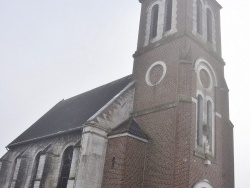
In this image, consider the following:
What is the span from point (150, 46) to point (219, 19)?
6.31m

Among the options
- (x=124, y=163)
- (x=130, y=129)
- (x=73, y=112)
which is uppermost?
(x=73, y=112)

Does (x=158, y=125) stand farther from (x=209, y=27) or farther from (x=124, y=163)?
(x=209, y=27)

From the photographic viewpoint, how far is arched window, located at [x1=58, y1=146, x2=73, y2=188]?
18552 millimetres

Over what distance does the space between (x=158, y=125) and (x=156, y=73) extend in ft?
12.1

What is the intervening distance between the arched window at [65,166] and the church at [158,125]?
0.06 meters

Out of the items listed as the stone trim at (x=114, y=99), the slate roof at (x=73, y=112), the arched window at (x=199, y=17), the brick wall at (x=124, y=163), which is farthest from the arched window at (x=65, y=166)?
the arched window at (x=199, y=17)

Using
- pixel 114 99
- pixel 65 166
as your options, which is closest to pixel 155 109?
pixel 114 99

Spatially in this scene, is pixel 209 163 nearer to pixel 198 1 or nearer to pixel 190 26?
pixel 190 26

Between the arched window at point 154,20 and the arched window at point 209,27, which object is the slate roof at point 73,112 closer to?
the arched window at point 154,20

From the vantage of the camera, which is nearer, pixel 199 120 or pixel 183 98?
pixel 183 98

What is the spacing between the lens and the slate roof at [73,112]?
830 inches

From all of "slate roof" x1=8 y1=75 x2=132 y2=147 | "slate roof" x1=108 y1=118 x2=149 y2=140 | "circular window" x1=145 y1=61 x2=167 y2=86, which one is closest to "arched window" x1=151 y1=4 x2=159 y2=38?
"circular window" x1=145 y1=61 x2=167 y2=86

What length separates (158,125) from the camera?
17.1 meters

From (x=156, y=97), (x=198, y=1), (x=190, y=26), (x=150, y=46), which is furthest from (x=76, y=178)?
(x=198, y=1)
